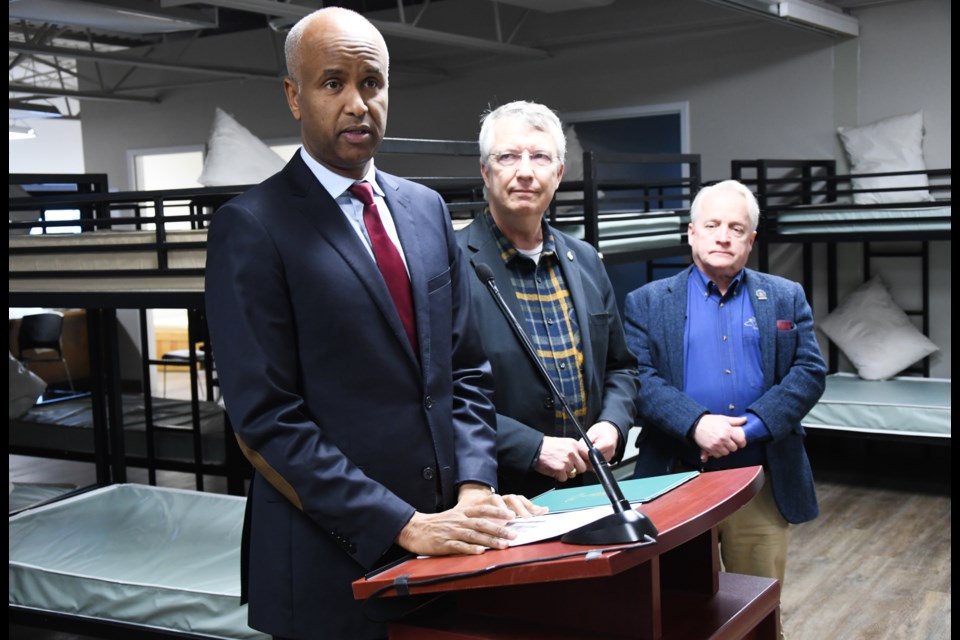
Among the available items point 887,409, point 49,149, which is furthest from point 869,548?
point 49,149

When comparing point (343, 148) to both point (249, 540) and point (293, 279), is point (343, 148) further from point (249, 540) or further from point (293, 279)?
point (249, 540)

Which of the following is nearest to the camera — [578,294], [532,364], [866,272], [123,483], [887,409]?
[532,364]

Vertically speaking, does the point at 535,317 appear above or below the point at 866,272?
below

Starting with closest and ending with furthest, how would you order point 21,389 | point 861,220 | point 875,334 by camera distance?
1. point 861,220
2. point 21,389
3. point 875,334

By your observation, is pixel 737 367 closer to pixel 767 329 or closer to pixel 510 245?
A: pixel 767 329

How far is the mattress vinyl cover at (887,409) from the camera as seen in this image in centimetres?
548

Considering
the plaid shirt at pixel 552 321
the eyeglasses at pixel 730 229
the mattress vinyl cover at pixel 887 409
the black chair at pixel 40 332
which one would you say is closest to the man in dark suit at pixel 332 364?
the plaid shirt at pixel 552 321

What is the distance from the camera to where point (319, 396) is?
1.52m

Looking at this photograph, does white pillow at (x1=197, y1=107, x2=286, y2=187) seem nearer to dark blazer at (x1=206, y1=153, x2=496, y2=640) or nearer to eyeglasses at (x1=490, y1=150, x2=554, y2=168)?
eyeglasses at (x1=490, y1=150, x2=554, y2=168)

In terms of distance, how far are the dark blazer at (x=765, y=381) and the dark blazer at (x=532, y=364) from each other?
26 centimetres

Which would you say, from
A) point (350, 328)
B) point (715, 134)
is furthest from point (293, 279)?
point (715, 134)

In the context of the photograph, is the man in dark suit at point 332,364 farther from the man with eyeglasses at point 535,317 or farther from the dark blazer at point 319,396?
the man with eyeglasses at point 535,317

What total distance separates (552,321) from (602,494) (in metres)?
0.67

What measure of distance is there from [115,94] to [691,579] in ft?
30.7
